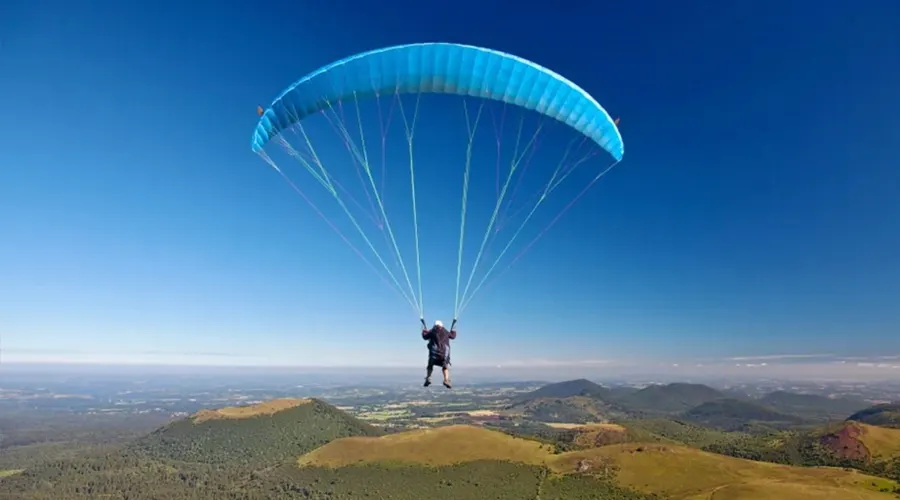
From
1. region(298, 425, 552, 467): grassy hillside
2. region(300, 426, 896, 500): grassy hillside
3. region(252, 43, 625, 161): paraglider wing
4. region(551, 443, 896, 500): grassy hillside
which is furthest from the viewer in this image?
region(298, 425, 552, 467): grassy hillside

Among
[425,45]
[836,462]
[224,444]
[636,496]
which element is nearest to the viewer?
[425,45]

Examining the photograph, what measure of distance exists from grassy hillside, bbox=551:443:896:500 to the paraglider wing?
283 feet

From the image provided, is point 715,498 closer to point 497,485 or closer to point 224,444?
point 497,485

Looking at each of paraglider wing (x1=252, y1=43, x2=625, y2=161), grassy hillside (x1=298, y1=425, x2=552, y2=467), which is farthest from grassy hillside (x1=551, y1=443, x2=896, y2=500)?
paraglider wing (x1=252, y1=43, x2=625, y2=161)

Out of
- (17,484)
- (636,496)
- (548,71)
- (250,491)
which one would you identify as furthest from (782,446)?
(17,484)

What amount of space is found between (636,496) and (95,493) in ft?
466

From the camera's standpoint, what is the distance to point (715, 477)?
9788 centimetres

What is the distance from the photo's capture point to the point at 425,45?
19.4 m

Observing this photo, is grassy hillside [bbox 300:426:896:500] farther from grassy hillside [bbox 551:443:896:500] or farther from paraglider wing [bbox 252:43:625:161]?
paraglider wing [bbox 252:43:625:161]

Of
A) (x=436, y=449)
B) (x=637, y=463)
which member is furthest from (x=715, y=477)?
(x=436, y=449)

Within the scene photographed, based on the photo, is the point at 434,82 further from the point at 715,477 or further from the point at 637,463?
the point at 637,463

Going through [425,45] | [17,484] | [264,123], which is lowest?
[17,484]

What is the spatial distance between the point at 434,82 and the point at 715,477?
102573 millimetres

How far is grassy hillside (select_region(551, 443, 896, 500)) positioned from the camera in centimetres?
8656
